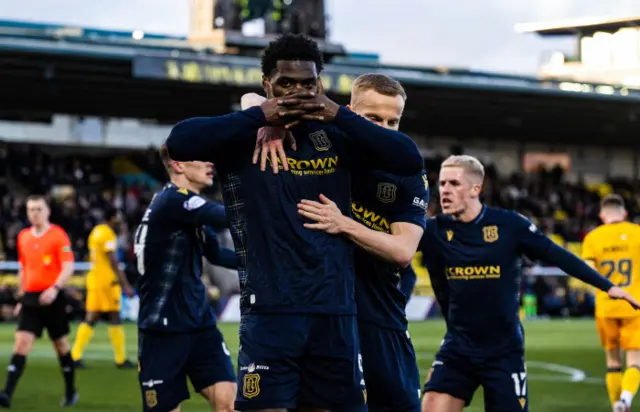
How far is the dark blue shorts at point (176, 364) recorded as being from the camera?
720cm

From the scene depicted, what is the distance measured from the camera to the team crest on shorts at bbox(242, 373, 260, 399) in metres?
4.49

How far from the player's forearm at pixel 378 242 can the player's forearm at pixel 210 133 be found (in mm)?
513

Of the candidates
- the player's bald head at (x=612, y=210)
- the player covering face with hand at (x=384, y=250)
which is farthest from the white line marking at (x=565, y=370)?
the player covering face with hand at (x=384, y=250)

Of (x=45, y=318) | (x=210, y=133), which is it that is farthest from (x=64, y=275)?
(x=210, y=133)

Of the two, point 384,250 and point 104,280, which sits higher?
point 384,250

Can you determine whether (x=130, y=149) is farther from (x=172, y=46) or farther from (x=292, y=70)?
(x=292, y=70)

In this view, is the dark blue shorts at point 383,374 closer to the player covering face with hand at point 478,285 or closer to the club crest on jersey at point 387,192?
the club crest on jersey at point 387,192

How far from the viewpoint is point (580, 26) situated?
89.4 m

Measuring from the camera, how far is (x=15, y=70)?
33531mm

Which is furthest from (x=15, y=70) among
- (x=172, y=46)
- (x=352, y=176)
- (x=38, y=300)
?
(x=352, y=176)

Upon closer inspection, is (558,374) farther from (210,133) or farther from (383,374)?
(210,133)

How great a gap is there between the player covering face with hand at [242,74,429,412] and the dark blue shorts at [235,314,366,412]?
15.6 inches

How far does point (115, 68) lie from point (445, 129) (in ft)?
56.3

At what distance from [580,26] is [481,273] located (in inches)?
3341
